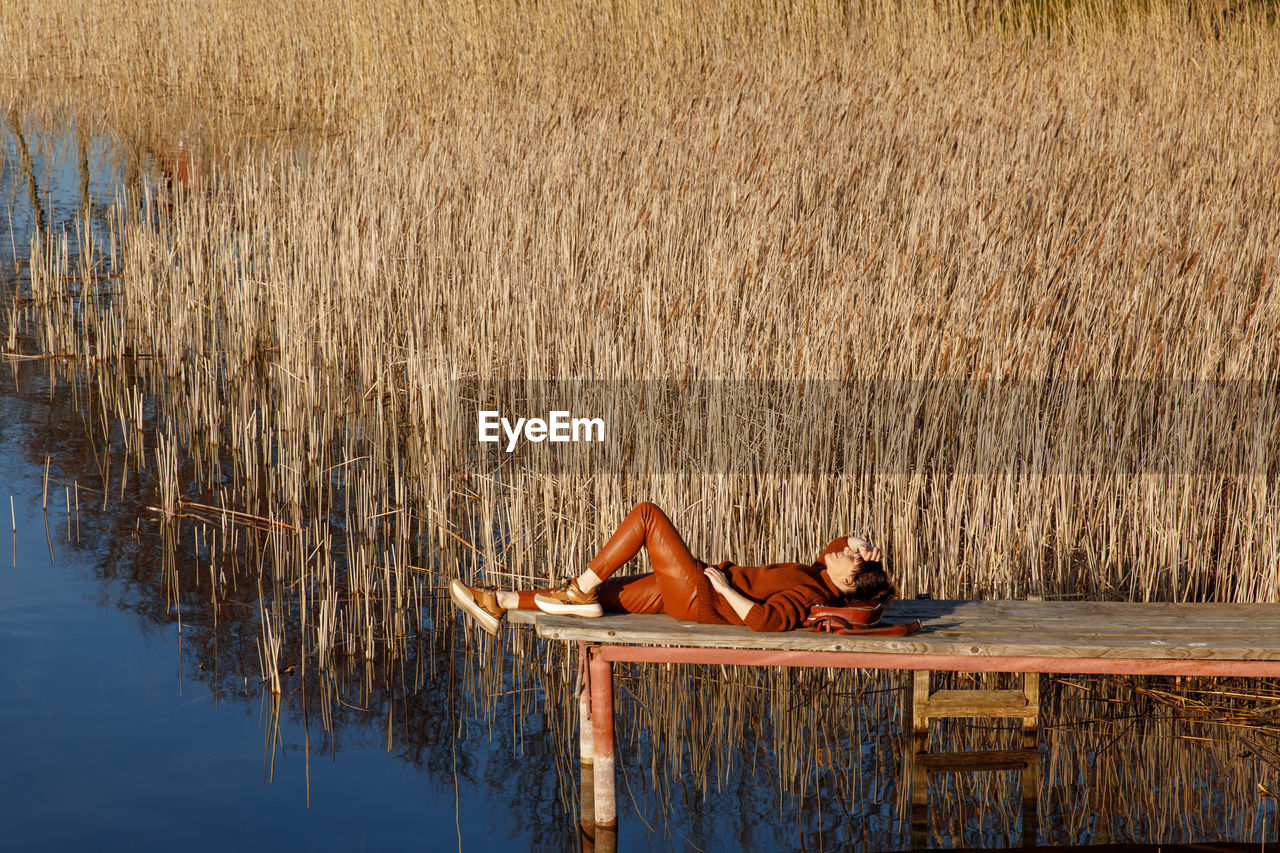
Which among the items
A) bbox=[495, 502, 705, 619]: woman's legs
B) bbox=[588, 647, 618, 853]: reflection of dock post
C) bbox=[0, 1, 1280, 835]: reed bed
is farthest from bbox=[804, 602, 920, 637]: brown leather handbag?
bbox=[0, 1, 1280, 835]: reed bed

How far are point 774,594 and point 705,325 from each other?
2.01 m

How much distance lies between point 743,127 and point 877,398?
13.3 ft

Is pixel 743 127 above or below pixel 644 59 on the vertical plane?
below

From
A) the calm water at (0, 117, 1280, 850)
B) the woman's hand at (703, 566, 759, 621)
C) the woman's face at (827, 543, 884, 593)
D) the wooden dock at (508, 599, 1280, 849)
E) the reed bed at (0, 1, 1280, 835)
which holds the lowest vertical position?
the calm water at (0, 117, 1280, 850)

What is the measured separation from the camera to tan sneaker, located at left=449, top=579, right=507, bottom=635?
3641 millimetres

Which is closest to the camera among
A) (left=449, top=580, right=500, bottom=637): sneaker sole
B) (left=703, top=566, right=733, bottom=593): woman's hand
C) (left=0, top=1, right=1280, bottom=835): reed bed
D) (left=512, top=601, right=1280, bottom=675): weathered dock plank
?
(left=512, top=601, right=1280, bottom=675): weathered dock plank

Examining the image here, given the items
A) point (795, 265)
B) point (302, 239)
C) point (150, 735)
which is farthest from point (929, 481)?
point (302, 239)

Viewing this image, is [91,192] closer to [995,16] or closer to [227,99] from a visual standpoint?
[227,99]

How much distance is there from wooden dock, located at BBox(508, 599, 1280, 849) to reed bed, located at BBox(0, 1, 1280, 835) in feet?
1.96

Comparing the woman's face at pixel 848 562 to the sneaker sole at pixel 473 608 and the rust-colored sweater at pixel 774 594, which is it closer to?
the rust-colored sweater at pixel 774 594

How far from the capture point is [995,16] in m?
11.5

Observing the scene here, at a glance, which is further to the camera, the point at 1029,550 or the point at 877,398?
the point at 877,398

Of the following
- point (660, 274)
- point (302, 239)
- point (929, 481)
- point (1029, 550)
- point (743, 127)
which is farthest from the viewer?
point (743, 127)

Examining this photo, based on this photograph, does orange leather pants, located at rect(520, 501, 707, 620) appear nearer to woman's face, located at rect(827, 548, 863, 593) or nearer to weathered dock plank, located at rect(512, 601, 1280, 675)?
weathered dock plank, located at rect(512, 601, 1280, 675)
